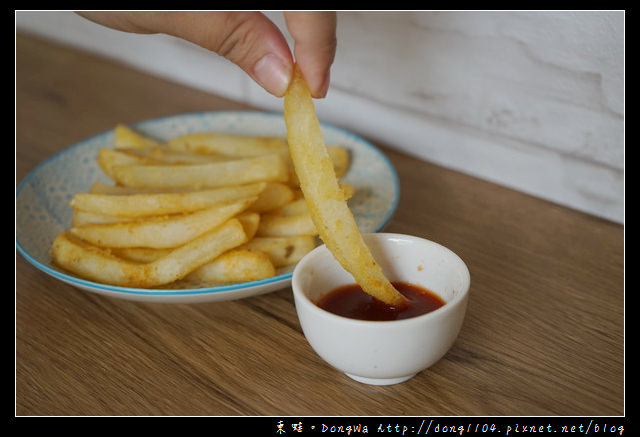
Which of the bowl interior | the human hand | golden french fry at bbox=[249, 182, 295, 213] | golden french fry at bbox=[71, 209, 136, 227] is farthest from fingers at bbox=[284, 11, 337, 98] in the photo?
golden french fry at bbox=[71, 209, 136, 227]

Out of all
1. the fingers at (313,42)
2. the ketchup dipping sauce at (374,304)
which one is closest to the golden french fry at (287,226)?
the ketchup dipping sauce at (374,304)

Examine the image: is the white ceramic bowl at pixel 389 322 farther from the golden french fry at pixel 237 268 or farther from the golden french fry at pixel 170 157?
the golden french fry at pixel 170 157

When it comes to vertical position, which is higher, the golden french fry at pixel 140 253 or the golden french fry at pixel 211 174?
the golden french fry at pixel 211 174

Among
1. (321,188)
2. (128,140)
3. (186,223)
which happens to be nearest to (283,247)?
(186,223)
